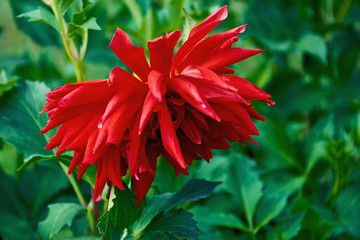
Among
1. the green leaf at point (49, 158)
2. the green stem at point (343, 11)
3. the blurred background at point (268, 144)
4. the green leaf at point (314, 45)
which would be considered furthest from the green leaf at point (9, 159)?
the green stem at point (343, 11)

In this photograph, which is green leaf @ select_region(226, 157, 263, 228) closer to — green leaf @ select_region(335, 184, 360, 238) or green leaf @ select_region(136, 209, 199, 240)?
green leaf @ select_region(335, 184, 360, 238)

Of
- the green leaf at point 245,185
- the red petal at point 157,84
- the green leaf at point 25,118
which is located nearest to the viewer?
the red petal at point 157,84

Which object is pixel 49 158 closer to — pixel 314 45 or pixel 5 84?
pixel 5 84

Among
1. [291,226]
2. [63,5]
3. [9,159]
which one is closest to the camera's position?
[63,5]

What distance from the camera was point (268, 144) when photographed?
4.50ft

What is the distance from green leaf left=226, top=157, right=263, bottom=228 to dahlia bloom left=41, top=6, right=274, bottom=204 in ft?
1.57

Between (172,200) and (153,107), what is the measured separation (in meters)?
0.29

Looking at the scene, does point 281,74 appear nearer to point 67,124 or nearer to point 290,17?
point 290,17

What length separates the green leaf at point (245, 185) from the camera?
112 cm

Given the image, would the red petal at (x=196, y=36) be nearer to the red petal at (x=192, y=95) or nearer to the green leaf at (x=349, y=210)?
the red petal at (x=192, y=95)

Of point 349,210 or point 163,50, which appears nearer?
point 163,50

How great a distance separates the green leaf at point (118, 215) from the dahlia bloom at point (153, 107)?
3 centimetres

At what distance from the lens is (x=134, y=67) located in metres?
0.65

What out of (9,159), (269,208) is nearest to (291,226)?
A: (269,208)
